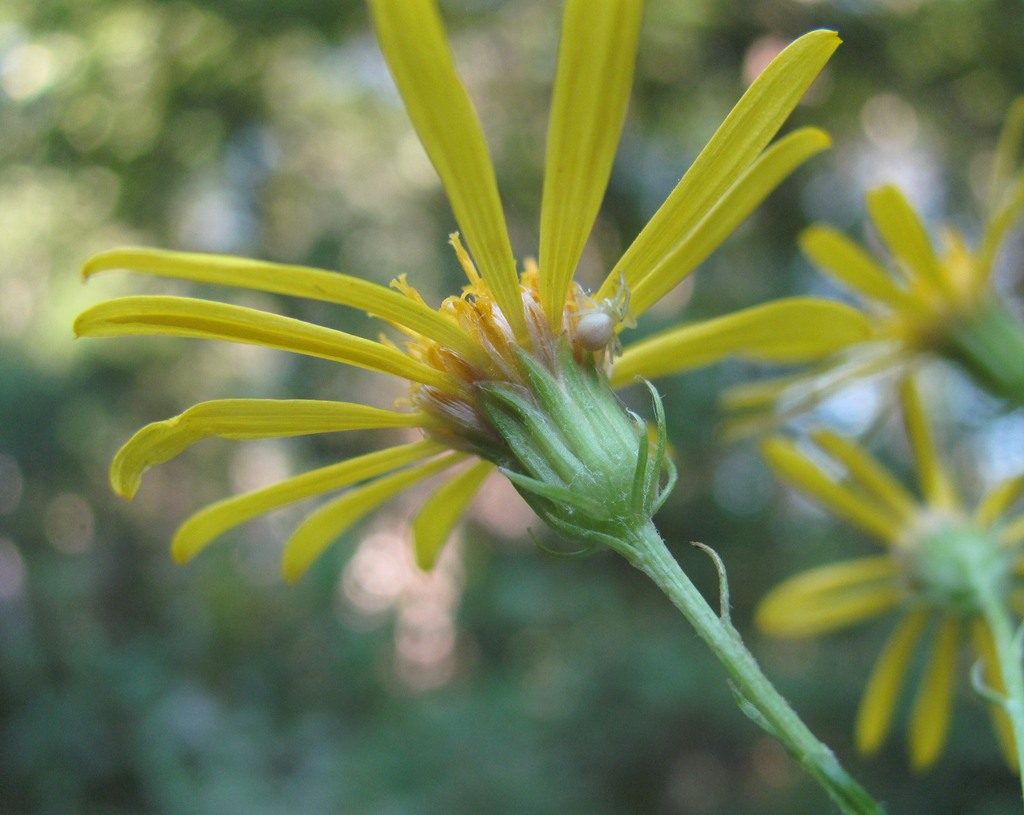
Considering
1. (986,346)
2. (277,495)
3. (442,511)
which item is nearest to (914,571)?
(986,346)

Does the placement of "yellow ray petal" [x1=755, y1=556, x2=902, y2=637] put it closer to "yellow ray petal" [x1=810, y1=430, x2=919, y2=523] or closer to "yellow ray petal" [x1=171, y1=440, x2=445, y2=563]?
"yellow ray petal" [x1=810, y1=430, x2=919, y2=523]

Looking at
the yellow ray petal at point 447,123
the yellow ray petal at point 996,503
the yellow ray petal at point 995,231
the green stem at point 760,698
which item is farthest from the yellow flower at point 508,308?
the yellow ray petal at point 996,503

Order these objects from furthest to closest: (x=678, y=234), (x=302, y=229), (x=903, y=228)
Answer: (x=302, y=229)
(x=903, y=228)
(x=678, y=234)

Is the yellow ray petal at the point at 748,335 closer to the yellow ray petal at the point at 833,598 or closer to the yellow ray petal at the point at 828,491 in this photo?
the yellow ray petal at the point at 828,491

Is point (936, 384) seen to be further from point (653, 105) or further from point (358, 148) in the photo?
point (358, 148)

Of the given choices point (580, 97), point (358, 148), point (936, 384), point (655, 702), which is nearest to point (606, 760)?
point (655, 702)

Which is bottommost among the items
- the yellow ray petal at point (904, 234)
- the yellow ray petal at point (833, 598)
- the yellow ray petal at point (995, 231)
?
the yellow ray petal at point (833, 598)
